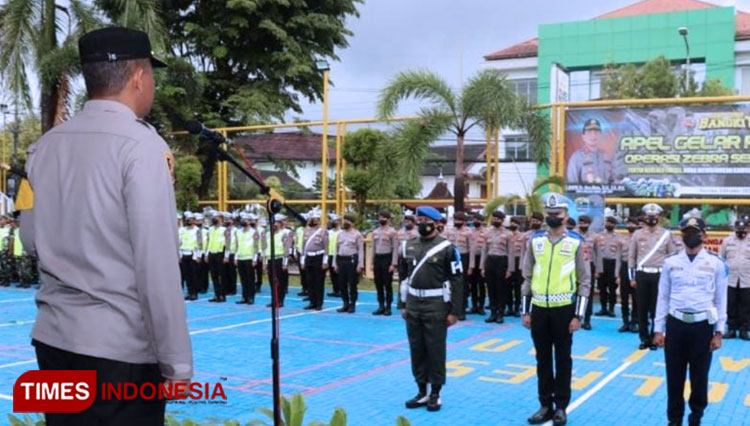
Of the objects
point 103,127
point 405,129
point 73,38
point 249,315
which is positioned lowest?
point 249,315

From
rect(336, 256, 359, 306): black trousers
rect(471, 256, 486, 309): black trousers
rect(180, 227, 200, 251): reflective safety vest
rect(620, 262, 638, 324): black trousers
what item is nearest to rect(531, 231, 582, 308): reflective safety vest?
rect(620, 262, 638, 324): black trousers

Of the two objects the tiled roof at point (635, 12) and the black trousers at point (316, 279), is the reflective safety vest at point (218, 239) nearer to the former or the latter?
the black trousers at point (316, 279)

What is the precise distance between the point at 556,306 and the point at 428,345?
1278mm

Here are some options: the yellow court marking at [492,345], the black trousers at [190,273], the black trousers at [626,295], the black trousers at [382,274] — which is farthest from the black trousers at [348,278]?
the black trousers at [626,295]

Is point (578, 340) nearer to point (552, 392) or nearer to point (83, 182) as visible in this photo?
point (552, 392)

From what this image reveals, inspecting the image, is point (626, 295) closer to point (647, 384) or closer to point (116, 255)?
point (647, 384)

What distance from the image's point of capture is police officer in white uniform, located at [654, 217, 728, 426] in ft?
19.8

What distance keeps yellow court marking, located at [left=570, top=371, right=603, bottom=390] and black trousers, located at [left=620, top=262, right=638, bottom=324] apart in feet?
11.5

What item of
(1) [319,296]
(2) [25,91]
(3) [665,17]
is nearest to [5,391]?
(1) [319,296]

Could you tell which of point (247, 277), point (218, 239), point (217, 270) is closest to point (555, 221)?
point (247, 277)

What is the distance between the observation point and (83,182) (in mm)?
2227

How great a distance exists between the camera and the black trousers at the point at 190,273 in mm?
16422

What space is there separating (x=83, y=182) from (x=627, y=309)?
432 inches

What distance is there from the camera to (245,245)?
15.6 meters
